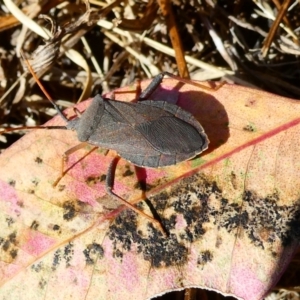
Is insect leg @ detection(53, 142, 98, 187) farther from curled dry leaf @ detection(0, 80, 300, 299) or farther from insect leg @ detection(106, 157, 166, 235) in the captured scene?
insect leg @ detection(106, 157, 166, 235)

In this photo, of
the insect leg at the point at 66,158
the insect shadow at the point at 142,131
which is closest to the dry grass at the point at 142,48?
the insect shadow at the point at 142,131

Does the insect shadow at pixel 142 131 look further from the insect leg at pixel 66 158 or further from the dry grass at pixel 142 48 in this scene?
the dry grass at pixel 142 48

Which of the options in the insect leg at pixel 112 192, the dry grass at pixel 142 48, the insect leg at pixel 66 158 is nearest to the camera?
the insect leg at pixel 112 192

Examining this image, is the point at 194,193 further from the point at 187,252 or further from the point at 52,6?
the point at 52,6

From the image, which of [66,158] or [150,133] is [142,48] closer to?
[150,133]

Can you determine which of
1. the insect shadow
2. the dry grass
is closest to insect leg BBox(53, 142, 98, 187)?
the insect shadow
